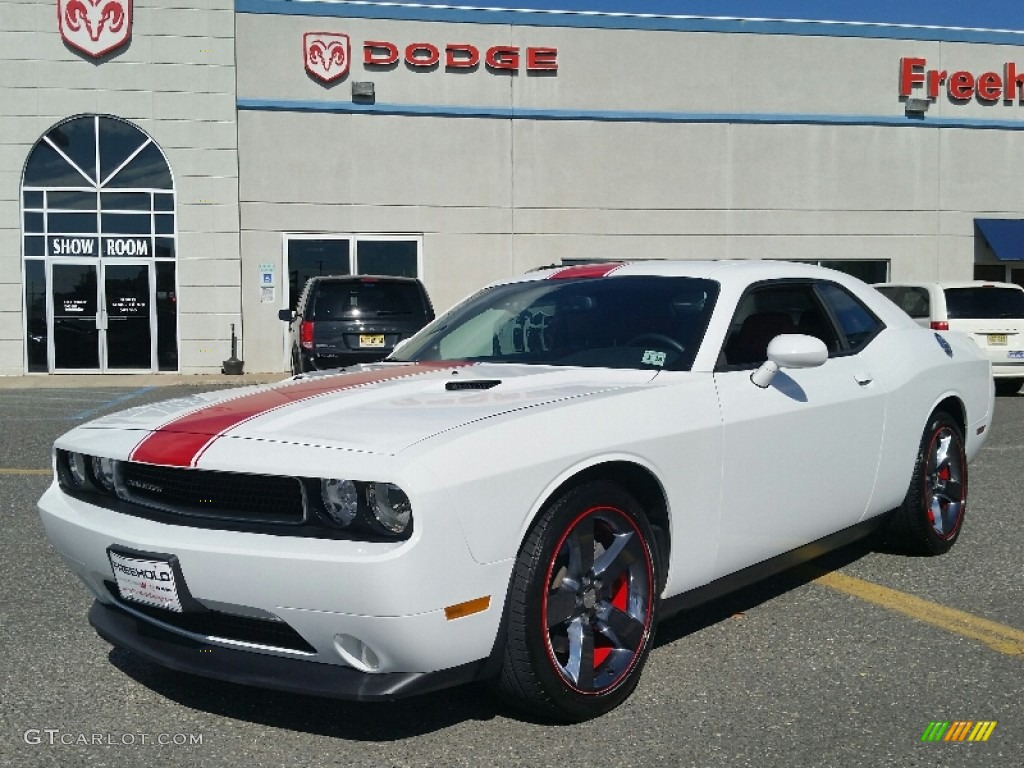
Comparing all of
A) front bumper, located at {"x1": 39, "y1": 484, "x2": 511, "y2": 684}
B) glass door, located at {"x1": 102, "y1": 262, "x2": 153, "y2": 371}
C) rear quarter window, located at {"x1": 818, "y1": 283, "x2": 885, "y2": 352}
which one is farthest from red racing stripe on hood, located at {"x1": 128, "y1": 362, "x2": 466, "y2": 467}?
glass door, located at {"x1": 102, "y1": 262, "x2": 153, "y2": 371}

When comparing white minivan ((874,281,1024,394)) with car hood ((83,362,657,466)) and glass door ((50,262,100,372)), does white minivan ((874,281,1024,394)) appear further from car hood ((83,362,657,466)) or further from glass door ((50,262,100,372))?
glass door ((50,262,100,372))

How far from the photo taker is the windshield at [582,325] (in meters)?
4.37

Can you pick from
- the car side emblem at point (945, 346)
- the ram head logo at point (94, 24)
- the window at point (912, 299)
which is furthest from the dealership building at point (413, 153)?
the car side emblem at point (945, 346)

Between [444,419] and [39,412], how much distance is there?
39.2ft

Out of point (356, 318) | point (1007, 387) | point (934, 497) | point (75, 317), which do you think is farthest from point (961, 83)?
point (934, 497)

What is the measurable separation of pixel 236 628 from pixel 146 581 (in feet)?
1.01

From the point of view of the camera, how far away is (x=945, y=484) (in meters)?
5.73

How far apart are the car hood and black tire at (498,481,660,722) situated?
39 cm

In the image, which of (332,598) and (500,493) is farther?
(500,493)

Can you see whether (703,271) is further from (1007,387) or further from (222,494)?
(1007,387)

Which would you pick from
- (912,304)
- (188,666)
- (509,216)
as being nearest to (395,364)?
(188,666)

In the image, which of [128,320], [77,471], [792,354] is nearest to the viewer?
[77,471]

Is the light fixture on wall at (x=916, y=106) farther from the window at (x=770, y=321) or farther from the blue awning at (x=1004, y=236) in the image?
the window at (x=770, y=321)

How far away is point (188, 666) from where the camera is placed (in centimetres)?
334
